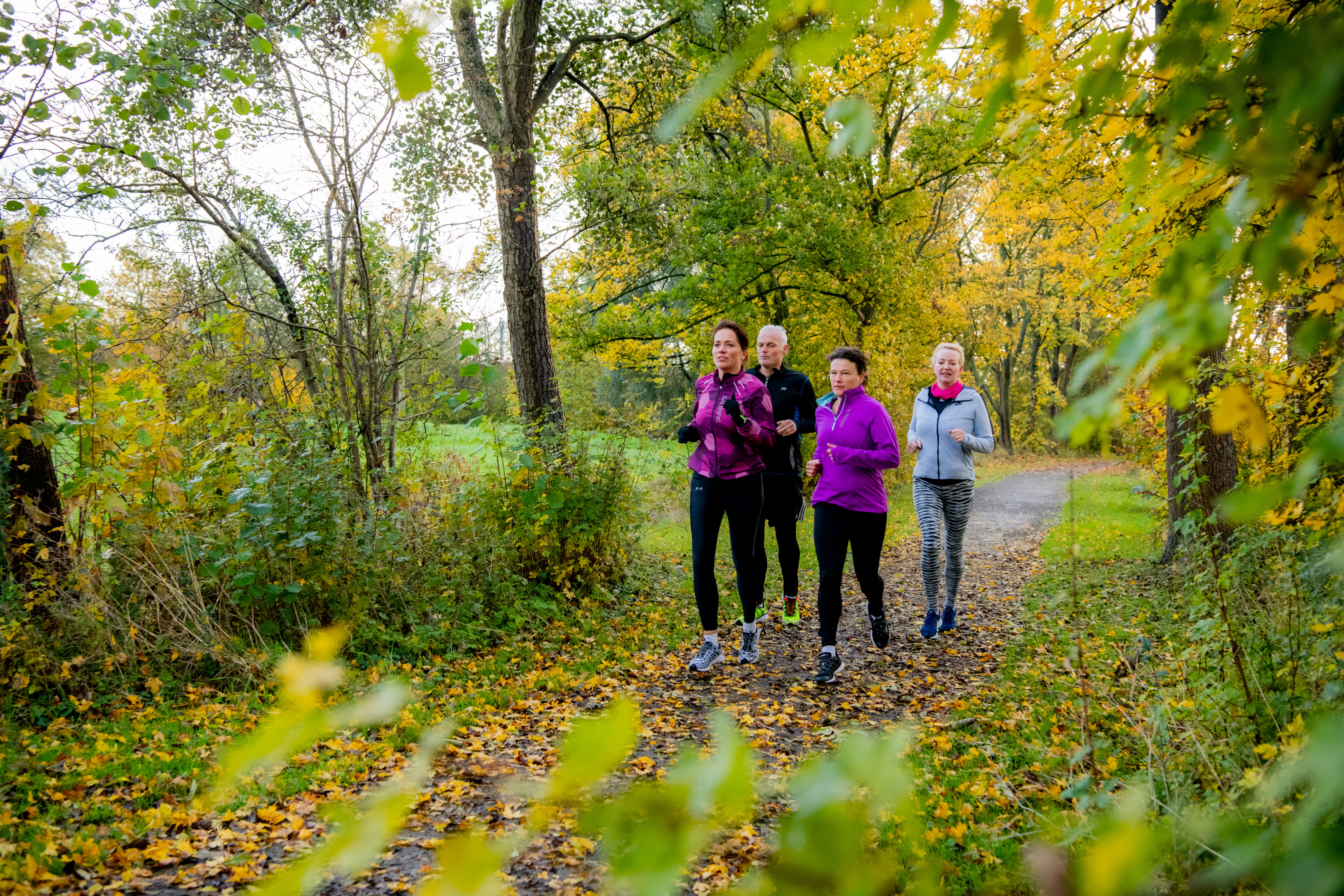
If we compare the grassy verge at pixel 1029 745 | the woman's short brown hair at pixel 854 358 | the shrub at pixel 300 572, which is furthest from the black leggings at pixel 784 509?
the shrub at pixel 300 572

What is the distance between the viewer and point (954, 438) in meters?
6.12

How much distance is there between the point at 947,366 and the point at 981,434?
61cm

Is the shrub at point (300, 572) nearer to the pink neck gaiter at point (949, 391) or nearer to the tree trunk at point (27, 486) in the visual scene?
the tree trunk at point (27, 486)

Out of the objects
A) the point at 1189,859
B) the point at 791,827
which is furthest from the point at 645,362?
the point at 791,827

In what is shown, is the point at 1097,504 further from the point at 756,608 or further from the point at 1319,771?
the point at 1319,771

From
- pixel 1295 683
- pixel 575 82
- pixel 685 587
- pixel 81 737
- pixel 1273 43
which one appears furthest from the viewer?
pixel 575 82

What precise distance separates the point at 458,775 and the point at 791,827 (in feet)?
11.5

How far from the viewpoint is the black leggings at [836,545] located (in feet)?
17.5

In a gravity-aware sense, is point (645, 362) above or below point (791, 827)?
above

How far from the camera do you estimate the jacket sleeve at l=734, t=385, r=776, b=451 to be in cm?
518

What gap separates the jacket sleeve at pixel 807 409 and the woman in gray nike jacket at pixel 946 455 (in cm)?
79

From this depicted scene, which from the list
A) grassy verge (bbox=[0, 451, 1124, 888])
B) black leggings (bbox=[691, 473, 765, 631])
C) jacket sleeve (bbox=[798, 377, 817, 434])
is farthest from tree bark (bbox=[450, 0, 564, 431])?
black leggings (bbox=[691, 473, 765, 631])

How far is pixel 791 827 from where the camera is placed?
0.73 m

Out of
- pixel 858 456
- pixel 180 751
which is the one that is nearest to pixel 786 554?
pixel 858 456
